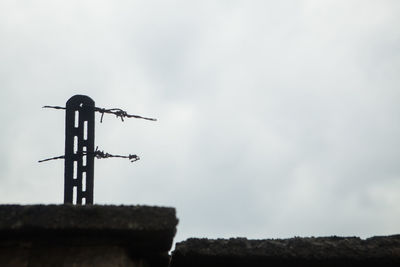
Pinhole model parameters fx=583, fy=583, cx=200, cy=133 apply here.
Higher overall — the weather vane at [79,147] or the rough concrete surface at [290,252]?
the weather vane at [79,147]

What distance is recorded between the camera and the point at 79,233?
3.13 meters

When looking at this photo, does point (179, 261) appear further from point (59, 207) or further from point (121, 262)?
point (59, 207)

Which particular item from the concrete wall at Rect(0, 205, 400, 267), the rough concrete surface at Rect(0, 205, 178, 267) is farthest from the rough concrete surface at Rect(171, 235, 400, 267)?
the rough concrete surface at Rect(0, 205, 178, 267)

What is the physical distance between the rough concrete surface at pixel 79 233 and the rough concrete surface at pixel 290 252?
472mm

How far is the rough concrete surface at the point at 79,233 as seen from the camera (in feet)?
10.0

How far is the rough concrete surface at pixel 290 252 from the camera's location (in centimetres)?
369

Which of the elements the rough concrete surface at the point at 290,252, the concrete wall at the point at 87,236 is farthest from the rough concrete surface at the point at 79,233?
the rough concrete surface at the point at 290,252

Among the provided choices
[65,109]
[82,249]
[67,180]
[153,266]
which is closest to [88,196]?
[67,180]

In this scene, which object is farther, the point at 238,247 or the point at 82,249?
the point at 238,247

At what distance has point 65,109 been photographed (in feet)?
19.8

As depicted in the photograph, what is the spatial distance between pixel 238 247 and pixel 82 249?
3.39 ft

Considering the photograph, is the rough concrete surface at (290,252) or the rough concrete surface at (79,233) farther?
the rough concrete surface at (290,252)

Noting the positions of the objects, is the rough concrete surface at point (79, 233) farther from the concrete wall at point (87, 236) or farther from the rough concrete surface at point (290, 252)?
the rough concrete surface at point (290, 252)

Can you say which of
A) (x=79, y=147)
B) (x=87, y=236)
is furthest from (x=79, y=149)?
(x=87, y=236)
